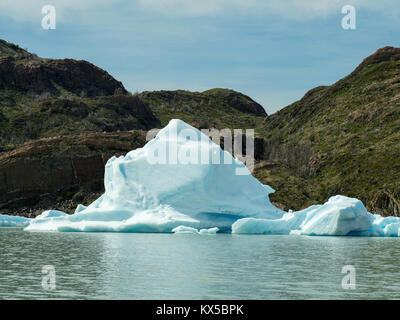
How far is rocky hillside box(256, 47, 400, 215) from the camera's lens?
62.9 meters

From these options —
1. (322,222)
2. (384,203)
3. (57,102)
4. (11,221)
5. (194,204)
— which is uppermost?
(57,102)

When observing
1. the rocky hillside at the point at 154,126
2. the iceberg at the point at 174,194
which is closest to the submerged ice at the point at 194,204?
the iceberg at the point at 174,194

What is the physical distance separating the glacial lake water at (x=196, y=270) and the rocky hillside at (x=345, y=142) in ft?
120

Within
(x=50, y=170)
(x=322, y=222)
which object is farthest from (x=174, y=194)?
(x=50, y=170)

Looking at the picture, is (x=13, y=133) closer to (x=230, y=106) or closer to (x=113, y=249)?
(x=113, y=249)

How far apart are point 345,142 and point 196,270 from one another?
2598 inches

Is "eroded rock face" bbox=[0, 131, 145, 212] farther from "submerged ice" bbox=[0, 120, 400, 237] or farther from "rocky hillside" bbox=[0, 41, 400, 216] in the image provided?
"submerged ice" bbox=[0, 120, 400, 237]

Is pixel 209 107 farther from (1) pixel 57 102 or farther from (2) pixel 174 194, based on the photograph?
(2) pixel 174 194

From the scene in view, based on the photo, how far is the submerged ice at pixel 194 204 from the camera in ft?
96.6

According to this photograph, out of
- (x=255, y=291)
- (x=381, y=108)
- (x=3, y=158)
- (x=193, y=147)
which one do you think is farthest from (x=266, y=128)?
(x=255, y=291)

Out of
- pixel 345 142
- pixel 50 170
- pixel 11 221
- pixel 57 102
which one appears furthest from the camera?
pixel 57 102

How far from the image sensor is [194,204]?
98.4 ft

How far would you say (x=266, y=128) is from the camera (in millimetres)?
110750
